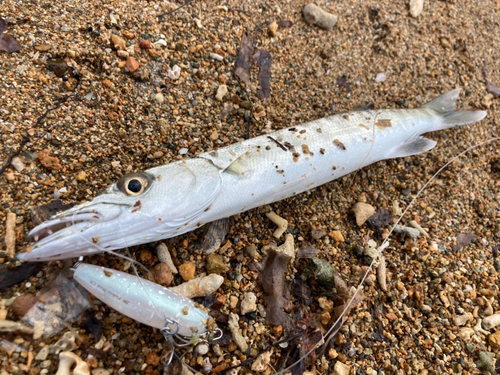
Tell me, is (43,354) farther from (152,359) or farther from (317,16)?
(317,16)

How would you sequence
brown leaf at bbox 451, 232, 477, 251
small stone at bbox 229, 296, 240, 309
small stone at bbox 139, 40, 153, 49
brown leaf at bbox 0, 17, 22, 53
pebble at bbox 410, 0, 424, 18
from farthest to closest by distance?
pebble at bbox 410, 0, 424, 18, brown leaf at bbox 451, 232, 477, 251, small stone at bbox 139, 40, 153, 49, brown leaf at bbox 0, 17, 22, 53, small stone at bbox 229, 296, 240, 309

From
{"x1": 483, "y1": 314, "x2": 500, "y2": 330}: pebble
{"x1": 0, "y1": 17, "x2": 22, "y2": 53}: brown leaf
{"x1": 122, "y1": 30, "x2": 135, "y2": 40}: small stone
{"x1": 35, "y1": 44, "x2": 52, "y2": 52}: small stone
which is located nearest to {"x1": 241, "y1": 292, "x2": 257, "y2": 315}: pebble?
{"x1": 483, "y1": 314, "x2": 500, "y2": 330}: pebble

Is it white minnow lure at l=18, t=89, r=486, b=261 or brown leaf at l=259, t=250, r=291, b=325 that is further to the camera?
brown leaf at l=259, t=250, r=291, b=325

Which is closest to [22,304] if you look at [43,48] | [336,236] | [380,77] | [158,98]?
[158,98]

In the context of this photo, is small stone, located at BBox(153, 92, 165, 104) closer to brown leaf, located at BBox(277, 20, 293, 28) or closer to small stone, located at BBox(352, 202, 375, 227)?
brown leaf, located at BBox(277, 20, 293, 28)

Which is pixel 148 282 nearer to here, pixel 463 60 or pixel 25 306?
pixel 25 306

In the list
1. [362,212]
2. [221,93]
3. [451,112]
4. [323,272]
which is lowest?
[323,272]
